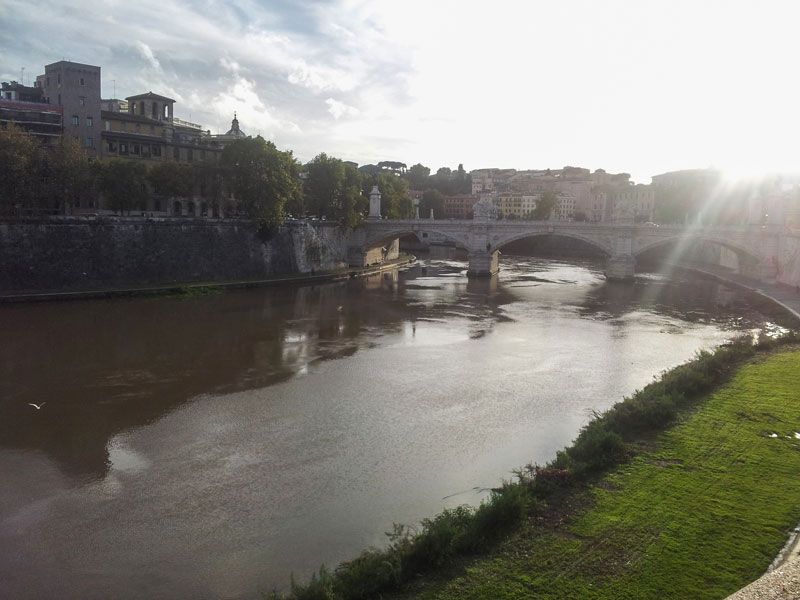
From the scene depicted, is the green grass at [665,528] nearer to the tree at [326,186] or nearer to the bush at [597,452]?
the bush at [597,452]

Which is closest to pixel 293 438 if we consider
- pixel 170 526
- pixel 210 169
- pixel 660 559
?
pixel 170 526

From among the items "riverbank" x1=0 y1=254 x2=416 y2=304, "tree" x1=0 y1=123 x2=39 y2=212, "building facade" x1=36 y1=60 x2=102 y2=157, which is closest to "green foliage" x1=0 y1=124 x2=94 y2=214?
"tree" x1=0 y1=123 x2=39 y2=212

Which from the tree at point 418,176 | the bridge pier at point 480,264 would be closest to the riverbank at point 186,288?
the bridge pier at point 480,264

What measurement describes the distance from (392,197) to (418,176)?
61765 millimetres

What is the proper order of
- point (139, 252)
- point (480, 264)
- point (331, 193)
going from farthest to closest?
point (331, 193) < point (480, 264) < point (139, 252)

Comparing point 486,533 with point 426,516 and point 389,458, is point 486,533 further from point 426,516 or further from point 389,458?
point 389,458

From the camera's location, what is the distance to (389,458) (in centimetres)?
1345

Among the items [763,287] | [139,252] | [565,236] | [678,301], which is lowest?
[678,301]

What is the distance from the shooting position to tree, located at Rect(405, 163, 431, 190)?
121000 mm

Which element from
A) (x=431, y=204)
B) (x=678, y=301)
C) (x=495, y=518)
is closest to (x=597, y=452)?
(x=495, y=518)

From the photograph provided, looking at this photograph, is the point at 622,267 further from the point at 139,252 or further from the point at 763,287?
the point at 139,252

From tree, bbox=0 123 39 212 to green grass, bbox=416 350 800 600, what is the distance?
98.8 ft

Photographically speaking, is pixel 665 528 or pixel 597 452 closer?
pixel 665 528

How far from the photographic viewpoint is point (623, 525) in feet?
31.2
